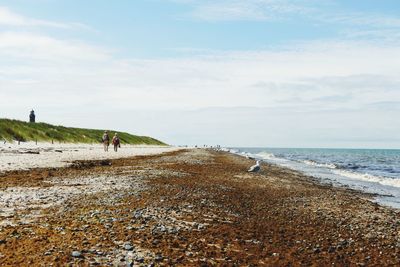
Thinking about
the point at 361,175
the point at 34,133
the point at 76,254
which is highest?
the point at 34,133

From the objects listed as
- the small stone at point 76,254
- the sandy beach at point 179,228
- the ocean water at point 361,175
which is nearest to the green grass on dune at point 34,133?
the ocean water at point 361,175

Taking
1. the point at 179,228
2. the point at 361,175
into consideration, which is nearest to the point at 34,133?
the point at 361,175

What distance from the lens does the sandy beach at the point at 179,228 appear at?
33.1 ft

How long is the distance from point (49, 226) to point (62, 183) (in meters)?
10.0

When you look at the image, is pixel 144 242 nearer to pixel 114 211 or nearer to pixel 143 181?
pixel 114 211

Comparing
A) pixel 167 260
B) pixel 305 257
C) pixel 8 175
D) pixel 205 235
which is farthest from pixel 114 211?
pixel 8 175

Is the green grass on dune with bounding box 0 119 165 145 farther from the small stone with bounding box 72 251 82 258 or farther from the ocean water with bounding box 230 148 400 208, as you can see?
the small stone with bounding box 72 251 82 258

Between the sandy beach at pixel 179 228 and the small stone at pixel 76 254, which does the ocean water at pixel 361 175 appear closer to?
the sandy beach at pixel 179 228

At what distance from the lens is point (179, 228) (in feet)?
41.0

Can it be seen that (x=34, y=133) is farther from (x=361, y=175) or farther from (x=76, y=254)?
(x=76, y=254)

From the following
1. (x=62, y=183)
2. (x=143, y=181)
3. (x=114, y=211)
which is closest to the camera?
(x=114, y=211)

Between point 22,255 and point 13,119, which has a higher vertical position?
point 13,119

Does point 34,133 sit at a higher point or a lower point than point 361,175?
higher

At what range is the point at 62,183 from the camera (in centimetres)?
2131
